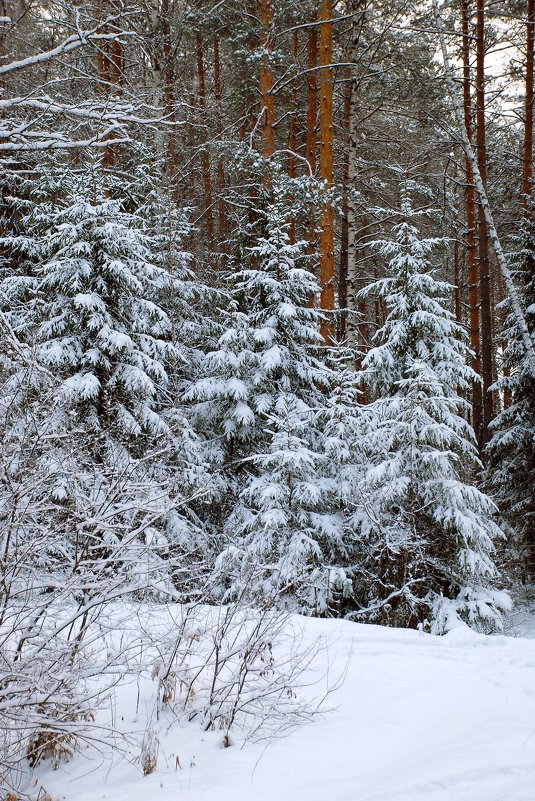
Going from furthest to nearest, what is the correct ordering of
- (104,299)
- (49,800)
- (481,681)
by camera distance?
(104,299)
(481,681)
(49,800)

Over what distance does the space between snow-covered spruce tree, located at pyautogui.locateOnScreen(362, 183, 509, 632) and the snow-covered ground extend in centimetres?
286

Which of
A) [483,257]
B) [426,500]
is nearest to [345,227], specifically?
[483,257]

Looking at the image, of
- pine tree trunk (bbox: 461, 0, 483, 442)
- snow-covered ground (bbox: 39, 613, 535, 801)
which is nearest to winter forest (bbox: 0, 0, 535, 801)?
snow-covered ground (bbox: 39, 613, 535, 801)

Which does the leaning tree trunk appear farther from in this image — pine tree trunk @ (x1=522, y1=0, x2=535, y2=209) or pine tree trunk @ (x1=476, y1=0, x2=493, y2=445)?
pine tree trunk @ (x1=522, y1=0, x2=535, y2=209)

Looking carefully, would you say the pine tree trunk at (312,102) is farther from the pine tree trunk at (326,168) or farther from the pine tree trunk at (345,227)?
the pine tree trunk at (326,168)

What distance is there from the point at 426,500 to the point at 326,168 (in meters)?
7.05

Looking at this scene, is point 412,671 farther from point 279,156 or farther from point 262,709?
point 279,156

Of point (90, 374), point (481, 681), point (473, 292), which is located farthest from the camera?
point (473, 292)

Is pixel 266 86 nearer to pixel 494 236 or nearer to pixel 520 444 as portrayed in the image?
pixel 494 236

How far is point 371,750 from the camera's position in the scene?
3926 millimetres

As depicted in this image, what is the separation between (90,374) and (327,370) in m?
4.02

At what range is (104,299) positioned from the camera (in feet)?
32.7

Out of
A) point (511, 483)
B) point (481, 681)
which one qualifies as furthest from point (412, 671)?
point (511, 483)

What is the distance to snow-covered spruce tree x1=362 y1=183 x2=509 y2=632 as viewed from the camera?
8203 millimetres
